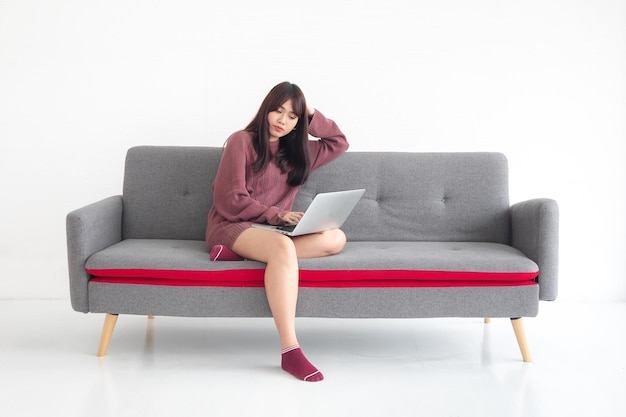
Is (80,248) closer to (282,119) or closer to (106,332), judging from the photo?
(106,332)

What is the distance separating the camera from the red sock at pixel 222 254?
2932 millimetres

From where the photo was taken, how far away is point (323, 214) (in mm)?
2893

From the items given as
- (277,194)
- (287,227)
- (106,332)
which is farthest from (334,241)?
(106,332)

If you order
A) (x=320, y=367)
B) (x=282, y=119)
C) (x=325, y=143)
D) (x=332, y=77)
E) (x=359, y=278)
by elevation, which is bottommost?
(x=320, y=367)

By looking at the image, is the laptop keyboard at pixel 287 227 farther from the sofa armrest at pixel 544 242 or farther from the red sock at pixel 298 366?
the sofa armrest at pixel 544 242

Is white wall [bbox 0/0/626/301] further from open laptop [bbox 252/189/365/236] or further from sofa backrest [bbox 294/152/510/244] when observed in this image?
open laptop [bbox 252/189/365/236]

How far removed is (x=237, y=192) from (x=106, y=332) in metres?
0.75

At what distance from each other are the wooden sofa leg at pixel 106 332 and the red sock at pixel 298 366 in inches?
28.2

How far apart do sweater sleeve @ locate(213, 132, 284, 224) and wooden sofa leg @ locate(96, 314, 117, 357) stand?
602 millimetres

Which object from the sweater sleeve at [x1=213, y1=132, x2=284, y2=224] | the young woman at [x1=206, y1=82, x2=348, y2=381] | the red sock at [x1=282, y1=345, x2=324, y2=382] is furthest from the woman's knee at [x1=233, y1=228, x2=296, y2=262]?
the red sock at [x1=282, y1=345, x2=324, y2=382]

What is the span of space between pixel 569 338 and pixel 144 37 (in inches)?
103

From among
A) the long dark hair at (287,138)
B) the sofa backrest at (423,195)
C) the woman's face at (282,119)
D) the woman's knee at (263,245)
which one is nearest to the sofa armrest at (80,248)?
the woman's knee at (263,245)

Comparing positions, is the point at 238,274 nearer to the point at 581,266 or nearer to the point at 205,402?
the point at 205,402

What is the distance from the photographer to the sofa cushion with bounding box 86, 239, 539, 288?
286 centimetres
